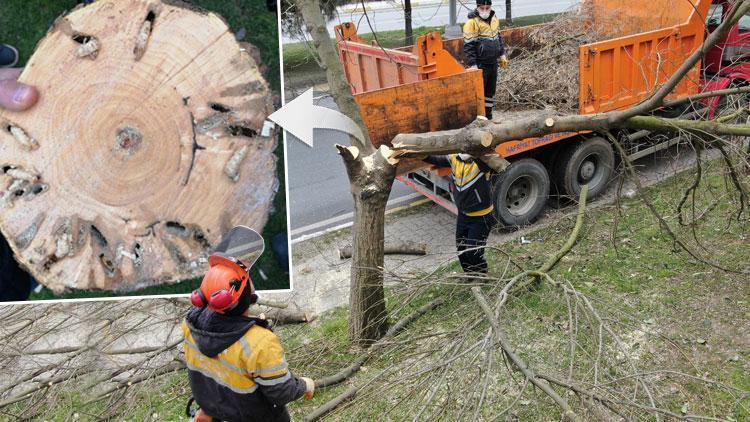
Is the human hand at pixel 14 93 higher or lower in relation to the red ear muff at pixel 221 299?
higher

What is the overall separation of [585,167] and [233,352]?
4.91 metres

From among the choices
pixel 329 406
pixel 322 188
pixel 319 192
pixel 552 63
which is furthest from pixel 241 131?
pixel 322 188

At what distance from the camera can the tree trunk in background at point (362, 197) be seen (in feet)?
11.1

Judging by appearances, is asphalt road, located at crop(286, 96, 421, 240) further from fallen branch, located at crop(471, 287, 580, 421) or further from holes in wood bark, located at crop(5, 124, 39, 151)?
fallen branch, located at crop(471, 287, 580, 421)

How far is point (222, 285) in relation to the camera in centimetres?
243

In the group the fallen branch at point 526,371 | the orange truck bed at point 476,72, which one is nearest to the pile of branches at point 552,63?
the orange truck bed at point 476,72

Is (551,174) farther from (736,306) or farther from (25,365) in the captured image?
(25,365)

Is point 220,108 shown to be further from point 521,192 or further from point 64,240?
point 521,192

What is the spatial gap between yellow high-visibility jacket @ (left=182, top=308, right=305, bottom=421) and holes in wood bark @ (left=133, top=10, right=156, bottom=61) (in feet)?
4.11

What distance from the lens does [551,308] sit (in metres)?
3.80

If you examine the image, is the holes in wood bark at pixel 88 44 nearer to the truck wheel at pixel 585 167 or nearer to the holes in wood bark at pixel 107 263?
the holes in wood bark at pixel 107 263

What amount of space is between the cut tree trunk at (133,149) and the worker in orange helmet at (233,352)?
550mm

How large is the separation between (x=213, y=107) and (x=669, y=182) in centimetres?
518

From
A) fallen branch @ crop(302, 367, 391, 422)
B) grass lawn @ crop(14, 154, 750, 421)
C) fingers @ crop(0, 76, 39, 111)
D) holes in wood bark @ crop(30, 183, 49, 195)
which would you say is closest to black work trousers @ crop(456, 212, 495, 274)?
grass lawn @ crop(14, 154, 750, 421)
